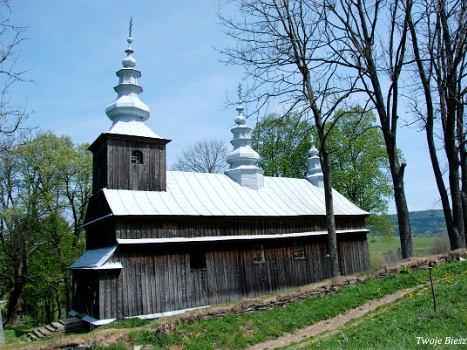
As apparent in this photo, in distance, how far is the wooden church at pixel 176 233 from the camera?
14.5 metres

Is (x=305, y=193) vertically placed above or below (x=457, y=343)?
above

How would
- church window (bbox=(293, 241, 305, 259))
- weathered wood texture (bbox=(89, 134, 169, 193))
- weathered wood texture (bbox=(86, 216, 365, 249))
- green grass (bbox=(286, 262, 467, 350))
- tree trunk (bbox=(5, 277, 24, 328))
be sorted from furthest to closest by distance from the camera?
1. tree trunk (bbox=(5, 277, 24, 328))
2. church window (bbox=(293, 241, 305, 259))
3. weathered wood texture (bbox=(89, 134, 169, 193))
4. weathered wood texture (bbox=(86, 216, 365, 249))
5. green grass (bbox=(286, 262, 467, 350))

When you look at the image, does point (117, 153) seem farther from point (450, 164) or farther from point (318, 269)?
point (450, 164)

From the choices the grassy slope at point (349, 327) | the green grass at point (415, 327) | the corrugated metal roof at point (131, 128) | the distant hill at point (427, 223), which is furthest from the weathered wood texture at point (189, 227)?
the distant hill at point (427, 223)

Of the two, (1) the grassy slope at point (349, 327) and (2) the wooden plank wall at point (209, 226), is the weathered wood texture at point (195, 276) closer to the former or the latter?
(2) the wooden plank wall at point (209, 226)

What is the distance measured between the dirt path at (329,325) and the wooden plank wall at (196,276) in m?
4.85

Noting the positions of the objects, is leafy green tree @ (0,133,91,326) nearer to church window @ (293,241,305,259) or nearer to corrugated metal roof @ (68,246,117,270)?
corrugated metal roof @ (68,246,117,270)

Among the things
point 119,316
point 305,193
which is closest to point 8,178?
point 119,316

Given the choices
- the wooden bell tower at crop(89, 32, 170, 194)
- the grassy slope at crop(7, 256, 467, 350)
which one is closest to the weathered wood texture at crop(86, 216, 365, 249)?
the wooden bell tower at crop(89, 32, 170, 194)

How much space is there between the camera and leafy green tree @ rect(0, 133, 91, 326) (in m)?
25.0

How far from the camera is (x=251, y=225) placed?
17719 mm

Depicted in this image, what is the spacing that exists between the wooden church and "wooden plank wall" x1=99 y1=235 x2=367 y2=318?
4cm

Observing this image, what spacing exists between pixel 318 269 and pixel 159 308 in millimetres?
8445

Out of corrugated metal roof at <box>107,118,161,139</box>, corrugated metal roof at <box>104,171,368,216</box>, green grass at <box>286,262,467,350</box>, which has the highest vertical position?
corrugated metal roof at <box>107,118,161,139</box>
